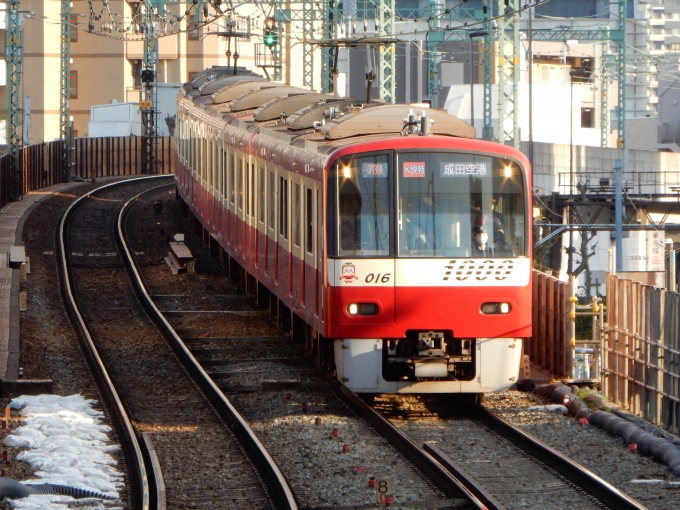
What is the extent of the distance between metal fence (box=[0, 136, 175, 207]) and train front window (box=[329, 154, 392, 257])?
18452mm

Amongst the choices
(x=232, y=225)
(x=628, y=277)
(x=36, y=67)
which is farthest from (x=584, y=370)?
(x=36, y=67)

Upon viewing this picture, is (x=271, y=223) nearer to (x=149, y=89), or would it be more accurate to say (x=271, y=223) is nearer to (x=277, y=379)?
(x=277, y=379)

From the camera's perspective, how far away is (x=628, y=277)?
1263 centimetres

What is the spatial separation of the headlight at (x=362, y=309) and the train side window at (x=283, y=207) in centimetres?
242

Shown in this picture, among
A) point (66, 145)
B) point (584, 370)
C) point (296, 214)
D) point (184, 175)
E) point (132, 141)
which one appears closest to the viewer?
point (296, 214)

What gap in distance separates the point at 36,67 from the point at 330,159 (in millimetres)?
50046

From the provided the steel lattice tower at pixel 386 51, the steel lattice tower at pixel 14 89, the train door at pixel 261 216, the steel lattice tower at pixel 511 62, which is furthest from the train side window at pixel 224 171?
the steel lattice tower at pixel 386 51

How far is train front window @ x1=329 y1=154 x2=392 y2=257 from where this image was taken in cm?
1038

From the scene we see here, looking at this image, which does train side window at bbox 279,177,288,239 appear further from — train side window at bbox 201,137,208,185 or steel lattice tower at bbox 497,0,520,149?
train side window at bbox 201,137,208,185

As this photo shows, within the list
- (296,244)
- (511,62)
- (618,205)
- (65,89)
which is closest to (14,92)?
(65,89)

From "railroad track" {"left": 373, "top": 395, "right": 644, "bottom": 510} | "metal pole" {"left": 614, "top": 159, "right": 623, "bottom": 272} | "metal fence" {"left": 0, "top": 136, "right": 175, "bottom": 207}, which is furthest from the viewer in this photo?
"metal fence" {"left": 0, "top": 136, "right": 175, "bottom": 207}

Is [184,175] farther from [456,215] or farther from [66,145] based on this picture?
[456,215]

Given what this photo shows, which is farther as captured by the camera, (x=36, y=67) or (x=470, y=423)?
(x=36, y=67)

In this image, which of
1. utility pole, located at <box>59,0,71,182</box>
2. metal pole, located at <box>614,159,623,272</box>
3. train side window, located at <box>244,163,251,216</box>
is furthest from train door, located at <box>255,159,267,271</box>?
utility pole, located at <box>59,0,71,182</box>
